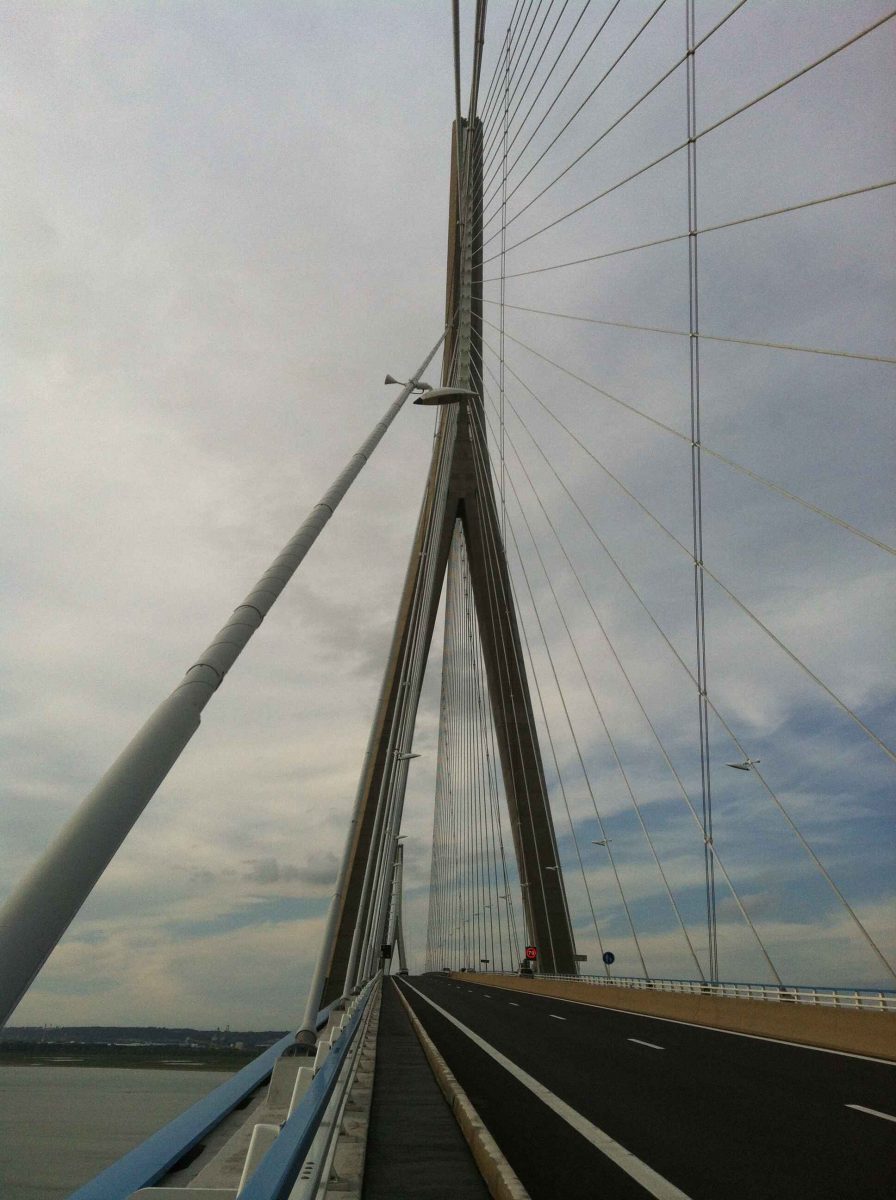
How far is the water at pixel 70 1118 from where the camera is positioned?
21438 mm

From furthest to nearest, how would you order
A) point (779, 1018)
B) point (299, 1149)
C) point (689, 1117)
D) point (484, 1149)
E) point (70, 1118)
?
point (70, 1118)
point (779, 1018)
point (689, 1117)
point (484, 1149)
point (299, 1149)

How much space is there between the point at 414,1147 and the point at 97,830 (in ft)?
17.9

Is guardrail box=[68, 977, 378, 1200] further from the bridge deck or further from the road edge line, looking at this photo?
the road edge line

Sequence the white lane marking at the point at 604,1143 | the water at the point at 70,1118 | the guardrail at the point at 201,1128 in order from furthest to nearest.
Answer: the water at the point at 70,1118 < the white lane marking at the point at 604,1143 < the guardrail at the point at 201,1128

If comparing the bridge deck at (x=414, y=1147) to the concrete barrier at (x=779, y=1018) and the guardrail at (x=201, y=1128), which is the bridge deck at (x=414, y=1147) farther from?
the concrete barrier at (x=779, y=1018)

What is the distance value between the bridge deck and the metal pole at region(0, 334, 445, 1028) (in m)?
3.37

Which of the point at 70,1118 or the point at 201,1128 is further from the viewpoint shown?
the point at 70,1118

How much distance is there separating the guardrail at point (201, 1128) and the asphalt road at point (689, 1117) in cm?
183

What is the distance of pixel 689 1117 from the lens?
8.51m

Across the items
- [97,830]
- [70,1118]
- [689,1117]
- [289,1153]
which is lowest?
[289,1153]

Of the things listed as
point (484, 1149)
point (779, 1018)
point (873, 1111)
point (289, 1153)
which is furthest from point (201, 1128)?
point (779, 1018)

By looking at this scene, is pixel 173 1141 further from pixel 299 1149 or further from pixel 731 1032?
pixel 731 1032

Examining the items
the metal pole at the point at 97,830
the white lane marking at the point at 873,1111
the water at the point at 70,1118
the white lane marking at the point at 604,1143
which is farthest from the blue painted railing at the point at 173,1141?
the water at the point at 70,1118

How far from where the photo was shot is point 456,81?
86.4 ft
